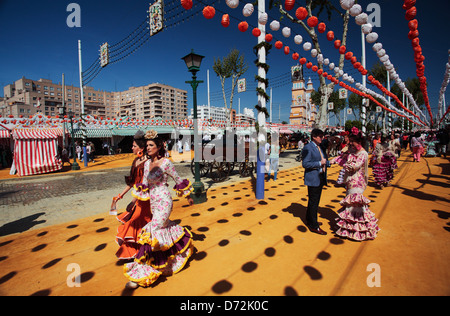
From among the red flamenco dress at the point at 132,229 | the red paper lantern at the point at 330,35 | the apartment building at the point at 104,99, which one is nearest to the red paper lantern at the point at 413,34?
the red paper lantern at the point at 330,35

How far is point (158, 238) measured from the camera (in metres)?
2.46

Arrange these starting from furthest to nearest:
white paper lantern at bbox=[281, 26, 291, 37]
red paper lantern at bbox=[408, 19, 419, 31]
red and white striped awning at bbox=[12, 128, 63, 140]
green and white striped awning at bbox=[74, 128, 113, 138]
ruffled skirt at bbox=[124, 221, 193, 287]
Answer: green and white striped awning at bbox=[74, 128, 113, 138], red and white striped awning at bbox=[12, 128, 63, 140], white paper lantern at bbox=[281, 26, 291, 37], red paper lantern at bbox=[408, 19, 419, 31], ruffled skirt at bbox=[124, 221, 193, 287]

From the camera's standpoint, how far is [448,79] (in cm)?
699

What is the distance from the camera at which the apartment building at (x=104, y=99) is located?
274 feet

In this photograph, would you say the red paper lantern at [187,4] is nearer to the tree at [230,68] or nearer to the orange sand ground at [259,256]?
the orange sand ground at [259,256]

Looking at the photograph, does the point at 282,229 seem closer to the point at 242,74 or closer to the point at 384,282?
the point at 384,282

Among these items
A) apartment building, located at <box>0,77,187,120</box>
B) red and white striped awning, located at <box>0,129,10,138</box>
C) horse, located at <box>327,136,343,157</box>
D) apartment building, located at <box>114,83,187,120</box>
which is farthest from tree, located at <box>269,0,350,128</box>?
apartment building, located at <box>114,83,187,120</box>

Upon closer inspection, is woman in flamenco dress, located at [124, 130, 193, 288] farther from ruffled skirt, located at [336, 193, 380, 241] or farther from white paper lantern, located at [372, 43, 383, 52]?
white paper lantern, located at [372, 43, 383, 52]

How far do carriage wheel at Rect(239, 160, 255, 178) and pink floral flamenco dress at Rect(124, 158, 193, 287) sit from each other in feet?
A: 20.5

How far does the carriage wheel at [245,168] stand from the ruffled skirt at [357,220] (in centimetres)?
546

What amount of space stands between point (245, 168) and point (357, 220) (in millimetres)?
5727

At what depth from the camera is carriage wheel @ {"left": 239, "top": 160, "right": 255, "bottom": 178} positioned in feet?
29.3
